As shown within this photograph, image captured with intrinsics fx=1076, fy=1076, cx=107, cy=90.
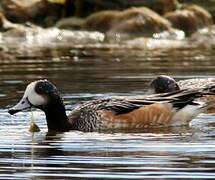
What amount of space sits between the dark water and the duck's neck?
0.18m

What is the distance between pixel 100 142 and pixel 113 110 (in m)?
1.75

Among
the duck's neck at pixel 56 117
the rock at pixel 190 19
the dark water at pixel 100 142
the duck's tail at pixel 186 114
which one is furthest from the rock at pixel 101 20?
the duck's neck at pixel 56 117

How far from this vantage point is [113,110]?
1556 cm

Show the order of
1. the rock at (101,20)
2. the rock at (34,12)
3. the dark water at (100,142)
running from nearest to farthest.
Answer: the dark water at (100,142) < the rock at (101,20) < the rock at (34,12)

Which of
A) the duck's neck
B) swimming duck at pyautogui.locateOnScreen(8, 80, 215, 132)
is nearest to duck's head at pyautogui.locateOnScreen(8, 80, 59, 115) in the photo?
swimming duck at pyautogui.locateOnScreen(8, 80, 215, 132)

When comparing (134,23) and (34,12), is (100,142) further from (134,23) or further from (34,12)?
(34,12)

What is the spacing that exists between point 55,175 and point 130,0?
3730 centimetres

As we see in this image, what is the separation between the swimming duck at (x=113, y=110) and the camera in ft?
50.7

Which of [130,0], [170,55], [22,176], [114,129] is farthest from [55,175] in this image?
[130,0]

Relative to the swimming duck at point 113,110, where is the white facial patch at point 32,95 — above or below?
above

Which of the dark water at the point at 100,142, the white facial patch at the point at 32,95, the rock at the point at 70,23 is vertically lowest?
the dark water at the point at 100,142

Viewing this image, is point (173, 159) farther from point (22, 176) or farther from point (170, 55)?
point (170, 55)

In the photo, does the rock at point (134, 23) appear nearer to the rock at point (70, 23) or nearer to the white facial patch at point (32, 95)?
the rock at point (70, 23)

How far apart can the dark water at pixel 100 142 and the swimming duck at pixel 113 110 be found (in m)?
0.29
